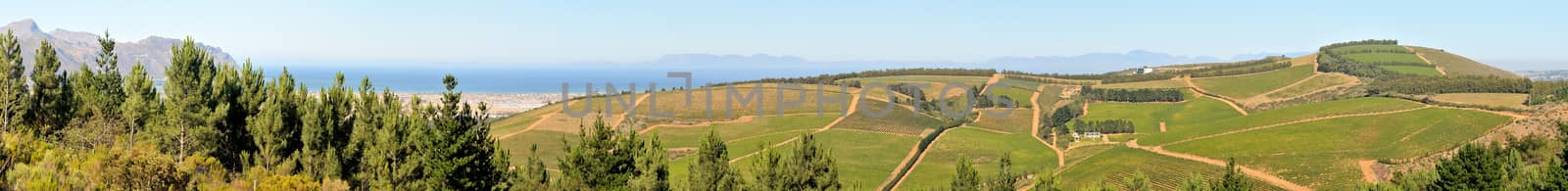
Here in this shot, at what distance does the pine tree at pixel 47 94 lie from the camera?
30.3 metres

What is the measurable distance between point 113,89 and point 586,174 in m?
17.6

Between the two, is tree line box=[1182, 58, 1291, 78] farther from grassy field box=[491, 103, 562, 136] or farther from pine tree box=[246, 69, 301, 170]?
pine tree box=[246, 69, 301, 170]

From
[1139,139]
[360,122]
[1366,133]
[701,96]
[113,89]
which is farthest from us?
[701,96]

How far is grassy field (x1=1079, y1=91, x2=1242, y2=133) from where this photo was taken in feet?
319

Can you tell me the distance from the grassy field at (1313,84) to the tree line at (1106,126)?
25178 millimetres

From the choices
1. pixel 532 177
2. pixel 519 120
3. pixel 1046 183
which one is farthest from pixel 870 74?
pixel 532 177

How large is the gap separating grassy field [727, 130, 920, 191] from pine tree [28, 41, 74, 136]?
34.5 m

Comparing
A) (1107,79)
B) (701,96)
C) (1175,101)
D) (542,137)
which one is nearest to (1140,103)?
(1175,101)

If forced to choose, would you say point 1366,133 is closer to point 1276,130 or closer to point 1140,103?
point 1276,130

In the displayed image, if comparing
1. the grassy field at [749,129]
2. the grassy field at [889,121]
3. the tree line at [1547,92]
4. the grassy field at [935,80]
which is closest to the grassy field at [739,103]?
the grassy field at [889,121]

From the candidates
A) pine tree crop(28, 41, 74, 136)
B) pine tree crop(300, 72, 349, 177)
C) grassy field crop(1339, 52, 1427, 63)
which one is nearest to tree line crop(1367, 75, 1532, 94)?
grassy field crop(1339, 52, 1427, 63)

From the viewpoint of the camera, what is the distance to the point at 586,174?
30219 millimetres

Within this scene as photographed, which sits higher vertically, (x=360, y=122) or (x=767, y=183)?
(x=360, y=122)

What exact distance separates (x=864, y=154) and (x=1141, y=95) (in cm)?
5546
